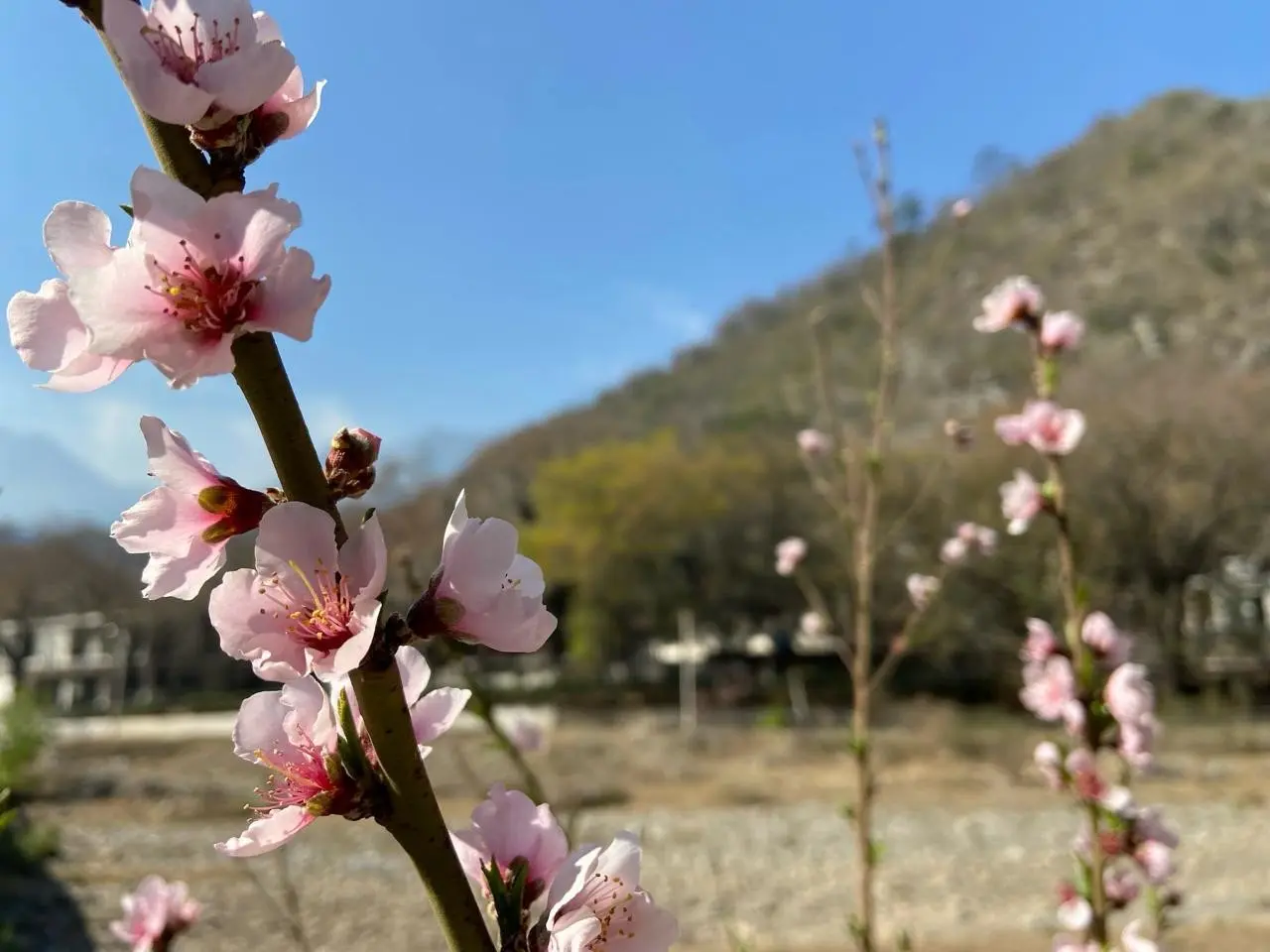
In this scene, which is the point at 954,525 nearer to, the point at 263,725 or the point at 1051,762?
the point at 1051,762

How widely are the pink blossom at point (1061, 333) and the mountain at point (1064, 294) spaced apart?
25.1 meters

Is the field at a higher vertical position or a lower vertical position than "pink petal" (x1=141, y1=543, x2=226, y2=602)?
lower

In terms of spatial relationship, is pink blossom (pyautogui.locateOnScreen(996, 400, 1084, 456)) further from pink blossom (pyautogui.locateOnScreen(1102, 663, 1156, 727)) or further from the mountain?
the mountain

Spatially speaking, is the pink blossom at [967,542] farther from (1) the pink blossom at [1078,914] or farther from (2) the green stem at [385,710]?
(2) the green stem at [385,710]

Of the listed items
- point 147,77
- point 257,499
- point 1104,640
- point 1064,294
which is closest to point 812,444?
point 1104,640

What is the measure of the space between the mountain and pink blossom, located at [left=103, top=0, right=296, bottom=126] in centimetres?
2649

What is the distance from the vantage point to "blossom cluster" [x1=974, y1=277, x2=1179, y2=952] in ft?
6.29

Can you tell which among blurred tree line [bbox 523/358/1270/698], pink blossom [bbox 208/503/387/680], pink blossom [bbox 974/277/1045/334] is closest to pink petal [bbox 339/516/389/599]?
pink blossom [bbox 208/503/387/680]

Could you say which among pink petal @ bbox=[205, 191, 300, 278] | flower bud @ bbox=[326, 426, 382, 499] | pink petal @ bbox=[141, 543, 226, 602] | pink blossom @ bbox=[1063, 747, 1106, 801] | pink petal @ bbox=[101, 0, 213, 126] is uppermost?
pink petal @ bbox=[101, 0, 213, 126]

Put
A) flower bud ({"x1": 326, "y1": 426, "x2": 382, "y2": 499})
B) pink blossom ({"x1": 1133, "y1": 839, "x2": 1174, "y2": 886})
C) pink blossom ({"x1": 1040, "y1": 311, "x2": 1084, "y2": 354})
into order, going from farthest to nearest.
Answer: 1. pink blossom ({"x1": 1040, "y1": 311, "x2": 1084, "y2": 354})
2. pink blossom ({"x1": 1133, "y1": 839, "x2": 1174, "y2": 886})
3. flower bud ({"x1": 326, "y1": 426, "x2": 382, "y2": 499})

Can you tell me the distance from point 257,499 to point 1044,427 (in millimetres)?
2019

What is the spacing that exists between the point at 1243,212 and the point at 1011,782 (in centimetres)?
Result: 4908

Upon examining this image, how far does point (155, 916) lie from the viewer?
6.12 feet

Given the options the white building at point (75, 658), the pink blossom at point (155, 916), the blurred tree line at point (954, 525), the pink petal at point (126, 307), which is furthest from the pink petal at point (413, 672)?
the white building at point (75, 658)
